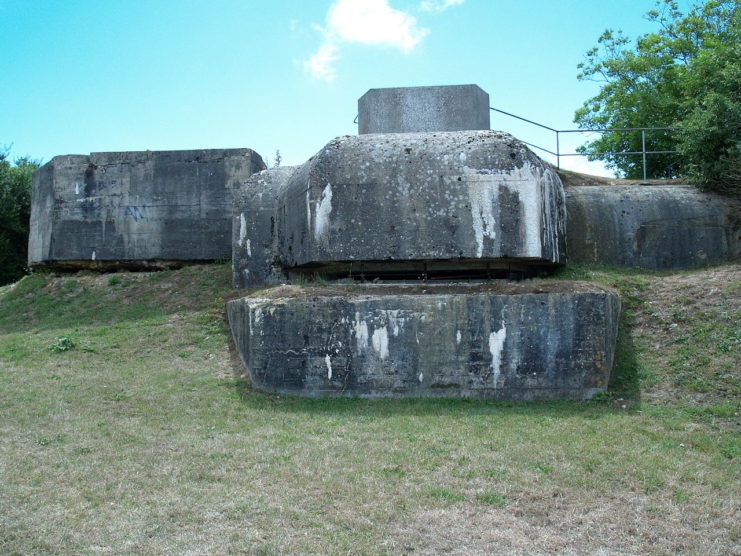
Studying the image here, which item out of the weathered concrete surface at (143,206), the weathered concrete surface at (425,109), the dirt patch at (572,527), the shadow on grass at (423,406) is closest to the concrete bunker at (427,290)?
the shadow on grass at (423,406)

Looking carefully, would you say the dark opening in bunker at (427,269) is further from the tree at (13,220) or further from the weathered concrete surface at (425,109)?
the tree at (13,220)

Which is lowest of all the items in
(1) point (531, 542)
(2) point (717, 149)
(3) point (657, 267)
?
(1) point (531, 542)

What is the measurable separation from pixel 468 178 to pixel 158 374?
14.0 ft

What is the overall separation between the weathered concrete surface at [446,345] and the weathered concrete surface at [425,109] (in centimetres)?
329

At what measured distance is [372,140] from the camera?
7.89 metres

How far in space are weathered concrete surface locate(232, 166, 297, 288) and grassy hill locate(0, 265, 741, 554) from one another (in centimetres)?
129

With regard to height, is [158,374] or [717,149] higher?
[717,149]

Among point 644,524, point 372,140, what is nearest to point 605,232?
point 372,140

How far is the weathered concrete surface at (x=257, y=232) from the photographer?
9523 millimetres

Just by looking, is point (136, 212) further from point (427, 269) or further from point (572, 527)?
point (572, 527)

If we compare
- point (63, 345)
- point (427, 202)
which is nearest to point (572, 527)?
point (427, 202)

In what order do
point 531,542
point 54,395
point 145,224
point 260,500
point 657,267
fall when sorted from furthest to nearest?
point 145,224
point 657,267
point 54,395
point 260,500
point 531,542

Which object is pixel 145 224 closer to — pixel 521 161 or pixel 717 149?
pixel 521 161

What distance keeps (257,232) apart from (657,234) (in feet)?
19.0
